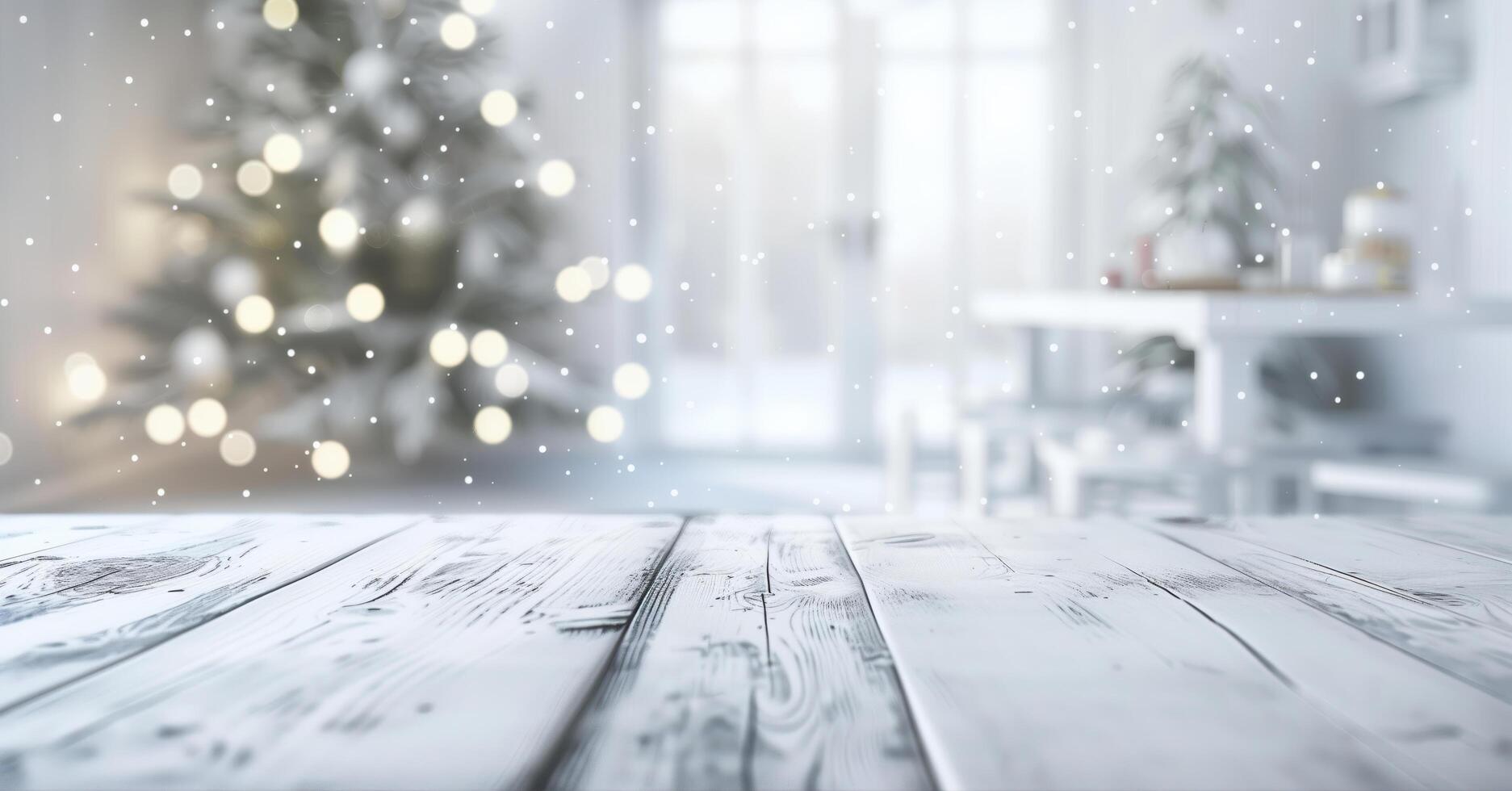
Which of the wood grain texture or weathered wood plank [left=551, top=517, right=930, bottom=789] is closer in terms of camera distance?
weathered wood plank [left=551, top=517, right=930, bottom=789]

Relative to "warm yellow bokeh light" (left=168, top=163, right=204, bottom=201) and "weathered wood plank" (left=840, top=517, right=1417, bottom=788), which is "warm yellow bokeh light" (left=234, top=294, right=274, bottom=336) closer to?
"warm yellow bokeh light" (left=168, top=163, right=204, bottom=201)

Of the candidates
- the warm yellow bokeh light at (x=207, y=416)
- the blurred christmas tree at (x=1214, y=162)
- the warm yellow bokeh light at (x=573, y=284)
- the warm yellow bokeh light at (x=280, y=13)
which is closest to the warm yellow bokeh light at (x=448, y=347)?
the warm yellow bokeh light at (x=573, y=284)

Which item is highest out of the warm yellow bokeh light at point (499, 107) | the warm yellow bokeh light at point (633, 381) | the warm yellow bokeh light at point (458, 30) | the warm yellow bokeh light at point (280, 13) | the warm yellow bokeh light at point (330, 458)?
the warm yellow bokeh light at point (280, 13)

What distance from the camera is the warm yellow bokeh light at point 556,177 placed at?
2.42 metres

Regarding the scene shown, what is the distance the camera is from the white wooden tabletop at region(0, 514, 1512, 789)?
0.24 m

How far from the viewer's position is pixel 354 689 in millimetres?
290

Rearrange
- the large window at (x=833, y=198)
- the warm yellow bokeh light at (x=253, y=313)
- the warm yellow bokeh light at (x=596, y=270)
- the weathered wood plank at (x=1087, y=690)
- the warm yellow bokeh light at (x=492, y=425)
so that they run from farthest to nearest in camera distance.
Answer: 1. the large window at (x=833, y=198)
2. the warm yellow bokeh light at (x=596, y=270)
3. the warm yellow bokeh light at (x=492, y=425)
4. the warm yellow bokeh light at (x=253, y=313)
5. the weathered wood plank at (x=1087, y=690)

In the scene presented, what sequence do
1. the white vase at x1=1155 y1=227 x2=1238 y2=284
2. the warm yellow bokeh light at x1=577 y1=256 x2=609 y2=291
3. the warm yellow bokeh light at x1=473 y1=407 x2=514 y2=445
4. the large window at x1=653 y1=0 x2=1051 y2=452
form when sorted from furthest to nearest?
the large window at x1=653 y1=0 x2=1051 y2=452 → the warm yellow bokeh light at x1=577 y1=256 x2=609 y2=291 → the warm yellow bokeh light at x1=473 y1=407 x2=514 y2=445 → the white vase at x1=1155 y1=227 x2=1238 y2=284

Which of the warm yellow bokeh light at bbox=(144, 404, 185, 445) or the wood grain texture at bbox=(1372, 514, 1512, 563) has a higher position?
the warm yellow bokeh light at bbox=(144, 404, 185, 445)

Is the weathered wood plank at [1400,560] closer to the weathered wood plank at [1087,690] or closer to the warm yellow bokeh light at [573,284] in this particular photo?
the weathered wood plank at [1087,690]

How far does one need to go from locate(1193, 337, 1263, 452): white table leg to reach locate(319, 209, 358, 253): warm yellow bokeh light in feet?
6.02

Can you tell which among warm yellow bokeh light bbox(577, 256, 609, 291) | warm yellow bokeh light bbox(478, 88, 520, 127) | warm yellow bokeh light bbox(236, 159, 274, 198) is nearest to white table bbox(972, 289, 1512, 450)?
Result: warm yellow bokeh light bbox(577, 256, 609, 291)

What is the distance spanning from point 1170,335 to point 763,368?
4.23 ft

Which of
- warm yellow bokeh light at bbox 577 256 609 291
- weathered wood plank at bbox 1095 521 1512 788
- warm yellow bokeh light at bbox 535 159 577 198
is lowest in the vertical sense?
weathered wood plank at bbox 1095 521 1512 788
